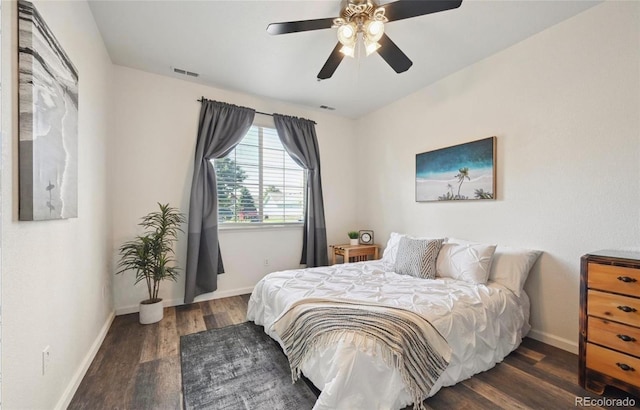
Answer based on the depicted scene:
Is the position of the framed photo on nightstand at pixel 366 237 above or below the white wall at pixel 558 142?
below

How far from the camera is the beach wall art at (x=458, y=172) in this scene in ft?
9.01

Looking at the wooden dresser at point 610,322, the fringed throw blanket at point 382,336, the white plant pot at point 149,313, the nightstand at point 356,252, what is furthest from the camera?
the nightstand at point 356,252

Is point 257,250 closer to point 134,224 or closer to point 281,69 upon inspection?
point 134,224

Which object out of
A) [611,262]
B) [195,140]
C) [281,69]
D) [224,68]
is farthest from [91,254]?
[611,262]

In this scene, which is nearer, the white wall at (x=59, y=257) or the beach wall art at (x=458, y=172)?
the white wall at (x=59, y=257)

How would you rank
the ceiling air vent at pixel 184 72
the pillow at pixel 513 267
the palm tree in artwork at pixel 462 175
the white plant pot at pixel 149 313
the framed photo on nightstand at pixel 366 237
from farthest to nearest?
1. the framed photo on nightstand at pixel 366 237
2. the ceiling air vent at pixel 184 72
3. the palm tree in artwork at pixel 462 175
4. the white plant pot at pixel 149 313
5. the pillow at pixel 513 267

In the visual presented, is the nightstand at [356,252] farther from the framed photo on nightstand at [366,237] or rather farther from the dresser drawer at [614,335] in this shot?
the dresser drawer at [614,335]

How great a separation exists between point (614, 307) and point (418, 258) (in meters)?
1.33

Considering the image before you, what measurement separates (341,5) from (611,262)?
2.52m

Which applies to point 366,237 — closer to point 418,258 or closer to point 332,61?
point 418,258

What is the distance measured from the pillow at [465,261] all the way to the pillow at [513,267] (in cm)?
9

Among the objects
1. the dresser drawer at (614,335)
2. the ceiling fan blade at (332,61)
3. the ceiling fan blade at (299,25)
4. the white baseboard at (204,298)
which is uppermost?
the ceiling fan blade at (299,25)

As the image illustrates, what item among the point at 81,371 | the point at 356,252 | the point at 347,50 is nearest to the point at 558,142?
the point at 347,50

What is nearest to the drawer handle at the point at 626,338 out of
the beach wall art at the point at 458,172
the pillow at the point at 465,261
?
the pillow at the point at 465,261
